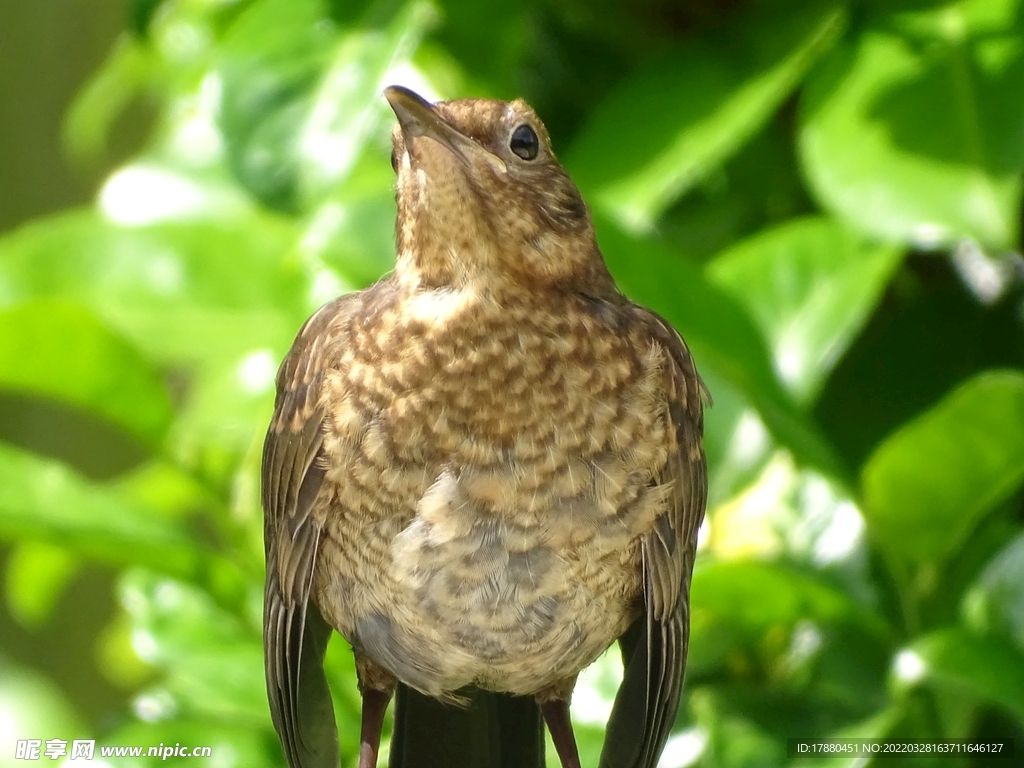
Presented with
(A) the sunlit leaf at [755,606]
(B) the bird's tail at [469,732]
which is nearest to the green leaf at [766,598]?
(A) the sunlit leaf at [755,606]

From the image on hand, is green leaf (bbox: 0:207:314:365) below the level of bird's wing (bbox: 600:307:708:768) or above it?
above

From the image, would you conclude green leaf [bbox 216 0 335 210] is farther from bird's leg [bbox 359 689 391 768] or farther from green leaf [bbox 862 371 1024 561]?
green leaf [bbox 862 371 1024 561]

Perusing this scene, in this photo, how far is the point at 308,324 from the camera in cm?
66

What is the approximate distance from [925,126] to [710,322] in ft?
0.99

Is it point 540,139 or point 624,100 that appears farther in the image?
point 624,100

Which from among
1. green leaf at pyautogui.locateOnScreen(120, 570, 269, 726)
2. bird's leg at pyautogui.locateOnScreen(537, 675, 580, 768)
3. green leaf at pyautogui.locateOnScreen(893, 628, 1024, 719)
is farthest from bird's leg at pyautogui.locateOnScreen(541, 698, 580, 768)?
green leaf at pyautogui.locateOnScreen(120, 570, 269, 726)

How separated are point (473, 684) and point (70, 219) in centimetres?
79

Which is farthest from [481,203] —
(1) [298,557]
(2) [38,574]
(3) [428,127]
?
(2) [38,574]

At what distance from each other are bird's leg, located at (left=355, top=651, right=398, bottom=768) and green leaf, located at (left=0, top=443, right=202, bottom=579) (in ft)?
1.38

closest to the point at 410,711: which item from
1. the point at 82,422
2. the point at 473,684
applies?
the point at 473,684

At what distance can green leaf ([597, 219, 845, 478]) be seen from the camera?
3.12 ft

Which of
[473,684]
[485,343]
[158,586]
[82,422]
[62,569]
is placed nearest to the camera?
[485,343]

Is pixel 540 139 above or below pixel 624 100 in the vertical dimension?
below

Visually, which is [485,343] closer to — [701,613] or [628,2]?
[701,613]
